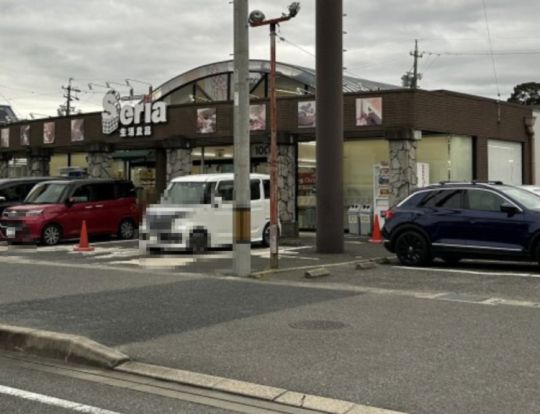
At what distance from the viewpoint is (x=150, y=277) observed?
1248cm

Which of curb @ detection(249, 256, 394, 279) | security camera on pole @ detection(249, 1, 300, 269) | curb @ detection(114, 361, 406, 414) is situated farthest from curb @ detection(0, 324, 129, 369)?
security camera on pole @ detection(249, 1, 300, 269)

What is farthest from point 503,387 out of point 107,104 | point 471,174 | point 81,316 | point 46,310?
point 107,104

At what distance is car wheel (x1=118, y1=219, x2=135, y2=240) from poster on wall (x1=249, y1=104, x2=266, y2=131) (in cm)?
500

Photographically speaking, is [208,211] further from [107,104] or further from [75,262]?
[107,104]

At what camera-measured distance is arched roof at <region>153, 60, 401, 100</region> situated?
24.6 metres

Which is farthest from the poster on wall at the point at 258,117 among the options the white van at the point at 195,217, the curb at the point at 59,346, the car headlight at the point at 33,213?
the curb at the point at 59,346

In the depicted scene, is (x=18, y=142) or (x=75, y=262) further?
(x=18, y=142)

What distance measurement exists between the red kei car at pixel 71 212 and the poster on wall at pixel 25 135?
9964mm

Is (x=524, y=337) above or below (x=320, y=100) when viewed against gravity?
below

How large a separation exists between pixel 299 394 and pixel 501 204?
334 inches

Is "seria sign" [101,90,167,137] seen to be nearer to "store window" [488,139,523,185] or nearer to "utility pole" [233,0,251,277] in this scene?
"store window" [488,139,523,185]

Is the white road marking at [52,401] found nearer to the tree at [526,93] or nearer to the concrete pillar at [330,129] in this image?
the concrete pillar at [330,129]

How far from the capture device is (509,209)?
12.6m

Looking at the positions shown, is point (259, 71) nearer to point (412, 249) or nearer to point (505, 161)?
point (505, 161)
